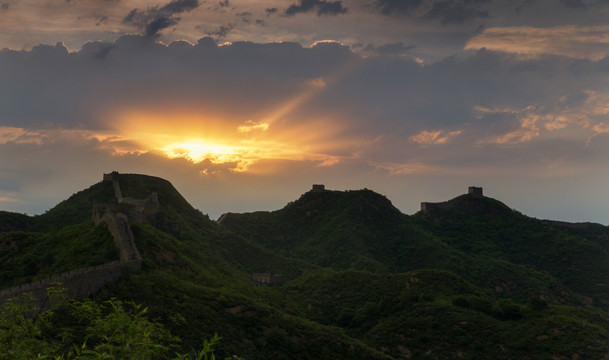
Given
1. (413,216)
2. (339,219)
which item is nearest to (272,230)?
(339,219)

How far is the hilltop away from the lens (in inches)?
2320

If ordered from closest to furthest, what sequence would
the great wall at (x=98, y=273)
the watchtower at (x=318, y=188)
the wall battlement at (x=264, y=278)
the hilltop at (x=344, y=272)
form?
1. the great wall at (x=98, y=273)
2. the hilltop at (x=344, y=272)
3. the wall battlement at (x=264, y=278)
4. the watchtower at (x=318, y=188)

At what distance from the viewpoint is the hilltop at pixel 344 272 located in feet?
193

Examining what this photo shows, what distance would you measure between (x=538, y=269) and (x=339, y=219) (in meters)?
55.2

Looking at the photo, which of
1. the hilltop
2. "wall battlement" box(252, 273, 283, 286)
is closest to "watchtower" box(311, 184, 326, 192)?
the hilltop

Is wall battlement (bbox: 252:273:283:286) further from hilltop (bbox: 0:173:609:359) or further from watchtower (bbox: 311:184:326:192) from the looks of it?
watchtower (bbox: 311:184:326:192)

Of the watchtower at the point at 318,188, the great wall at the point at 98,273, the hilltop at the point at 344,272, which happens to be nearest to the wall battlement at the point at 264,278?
the hilltop at the point at 344,272

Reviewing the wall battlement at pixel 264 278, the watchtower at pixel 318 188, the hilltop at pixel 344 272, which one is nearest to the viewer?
the hilltop at pixel 344 272

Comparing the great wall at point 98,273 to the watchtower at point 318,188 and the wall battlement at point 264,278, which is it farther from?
the watchtower at point 318,188

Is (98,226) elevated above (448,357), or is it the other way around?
(98,226)

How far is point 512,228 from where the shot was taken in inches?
7156

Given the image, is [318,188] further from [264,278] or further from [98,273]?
[98,273]

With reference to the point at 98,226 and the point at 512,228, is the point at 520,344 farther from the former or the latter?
the point at 512,228

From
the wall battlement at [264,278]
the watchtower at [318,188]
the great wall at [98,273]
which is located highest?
the watchtower at [318,188]
